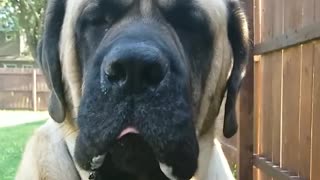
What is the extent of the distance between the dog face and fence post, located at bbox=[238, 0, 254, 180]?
2021mm

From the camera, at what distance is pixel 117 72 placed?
1.99m

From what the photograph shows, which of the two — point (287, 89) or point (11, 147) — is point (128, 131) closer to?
point (287, 89)

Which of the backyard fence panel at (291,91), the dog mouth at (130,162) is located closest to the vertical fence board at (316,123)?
the backyard fence panel at (291,91)

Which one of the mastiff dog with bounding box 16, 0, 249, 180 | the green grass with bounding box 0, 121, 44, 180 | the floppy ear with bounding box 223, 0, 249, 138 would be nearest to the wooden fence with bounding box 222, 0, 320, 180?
the floppy ear with bounding box 223, 0, 249, 138

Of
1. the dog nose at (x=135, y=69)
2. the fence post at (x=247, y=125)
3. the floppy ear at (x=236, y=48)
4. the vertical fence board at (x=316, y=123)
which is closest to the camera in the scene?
the dog nose at (x=135, y=69)

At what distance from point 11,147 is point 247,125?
7.11 m

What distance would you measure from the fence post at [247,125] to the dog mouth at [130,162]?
277 cm

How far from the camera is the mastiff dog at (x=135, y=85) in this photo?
6.63ft

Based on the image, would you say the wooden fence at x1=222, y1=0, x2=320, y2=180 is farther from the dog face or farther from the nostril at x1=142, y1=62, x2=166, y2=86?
the nostril at x1=142, y1=62, x2=166, y2=86

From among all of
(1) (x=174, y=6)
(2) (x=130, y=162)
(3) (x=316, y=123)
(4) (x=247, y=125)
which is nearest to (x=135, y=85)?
(2) (x=130, y=162)

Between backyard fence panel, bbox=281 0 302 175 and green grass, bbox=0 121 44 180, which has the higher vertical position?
backyard fence panel, bbox=281 0 302 175

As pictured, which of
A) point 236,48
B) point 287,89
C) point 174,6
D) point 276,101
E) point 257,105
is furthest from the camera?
point 257,105

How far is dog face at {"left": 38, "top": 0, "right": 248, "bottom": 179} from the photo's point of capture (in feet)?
6.61

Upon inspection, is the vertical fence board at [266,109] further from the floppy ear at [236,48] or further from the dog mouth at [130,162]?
the dog mouth at [130,162]
